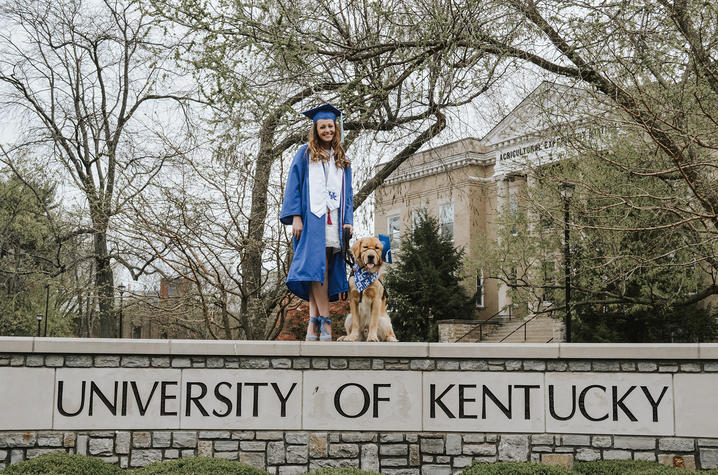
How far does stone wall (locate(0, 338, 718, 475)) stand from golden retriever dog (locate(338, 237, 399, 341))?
1.18ft

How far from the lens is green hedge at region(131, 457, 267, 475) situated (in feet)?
23.5

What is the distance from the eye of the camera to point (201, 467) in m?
7.23

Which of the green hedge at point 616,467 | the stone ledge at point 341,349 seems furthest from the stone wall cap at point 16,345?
the green hedge at point 616,467

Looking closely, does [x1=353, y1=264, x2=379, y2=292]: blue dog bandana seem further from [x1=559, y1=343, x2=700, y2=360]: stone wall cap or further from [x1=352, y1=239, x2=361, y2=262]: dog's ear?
[x1=559, y1=343, x2=700, y2=360]: stone wall cap

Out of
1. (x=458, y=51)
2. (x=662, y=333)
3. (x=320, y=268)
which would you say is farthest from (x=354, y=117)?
(x=662, y=333)

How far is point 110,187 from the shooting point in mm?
24500

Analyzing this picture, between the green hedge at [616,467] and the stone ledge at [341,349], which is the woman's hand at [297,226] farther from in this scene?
the green hedge at [616,467]

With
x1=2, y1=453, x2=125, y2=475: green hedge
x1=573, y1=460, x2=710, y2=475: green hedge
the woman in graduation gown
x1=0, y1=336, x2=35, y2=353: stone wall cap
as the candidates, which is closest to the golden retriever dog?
the woman in graduation gown

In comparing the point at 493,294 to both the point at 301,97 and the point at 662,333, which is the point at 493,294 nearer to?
the point at 662,333

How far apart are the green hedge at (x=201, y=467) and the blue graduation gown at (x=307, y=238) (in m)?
1.92

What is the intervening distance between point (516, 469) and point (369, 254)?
2551 millimetres

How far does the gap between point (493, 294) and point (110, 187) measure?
667 inches

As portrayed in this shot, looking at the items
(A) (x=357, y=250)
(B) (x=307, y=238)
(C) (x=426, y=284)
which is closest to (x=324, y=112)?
(B) (x=307, y=238)

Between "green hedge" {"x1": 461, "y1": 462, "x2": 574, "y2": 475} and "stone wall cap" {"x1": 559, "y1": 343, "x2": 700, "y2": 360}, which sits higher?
"stone wall cap" {"x1": 559, "y1": 343, "x2": 700, "y2": 360}
